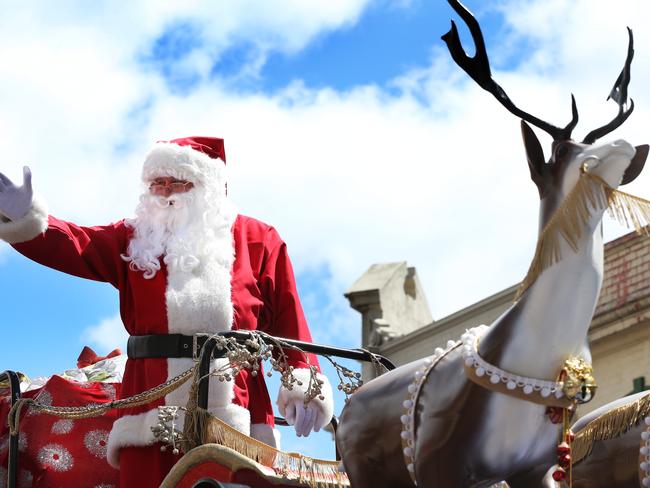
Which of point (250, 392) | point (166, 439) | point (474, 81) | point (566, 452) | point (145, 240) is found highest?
point (145, 240)

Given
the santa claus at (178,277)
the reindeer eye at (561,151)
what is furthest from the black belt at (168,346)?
the reindeer eye at (561,151)

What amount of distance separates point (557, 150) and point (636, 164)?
0.87 feet

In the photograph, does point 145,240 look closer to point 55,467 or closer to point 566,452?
point 55,467

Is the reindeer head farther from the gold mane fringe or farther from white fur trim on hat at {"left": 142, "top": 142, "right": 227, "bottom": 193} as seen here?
white fur trim on hat at {"left": 142, "top": 142, "right": 227, "bottom": 193}

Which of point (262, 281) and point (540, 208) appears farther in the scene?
point (262, 281)

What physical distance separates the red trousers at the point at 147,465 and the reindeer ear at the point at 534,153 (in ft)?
7.21

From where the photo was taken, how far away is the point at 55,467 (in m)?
5.81

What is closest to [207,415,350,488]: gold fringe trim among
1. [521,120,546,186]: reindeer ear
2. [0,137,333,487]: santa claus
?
[0,137,333,487]: santa claus

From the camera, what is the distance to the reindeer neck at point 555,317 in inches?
144

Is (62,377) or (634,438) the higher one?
(62,377)

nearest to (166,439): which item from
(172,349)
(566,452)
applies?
(172,349)

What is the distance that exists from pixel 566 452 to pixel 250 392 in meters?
2.14

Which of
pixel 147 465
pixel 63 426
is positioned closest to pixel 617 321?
pixel 63 426

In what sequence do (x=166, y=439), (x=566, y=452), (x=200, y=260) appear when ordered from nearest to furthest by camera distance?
1. (x=566, y=452)
2. (x=166, y=439)
3. (x=200, y=260)
